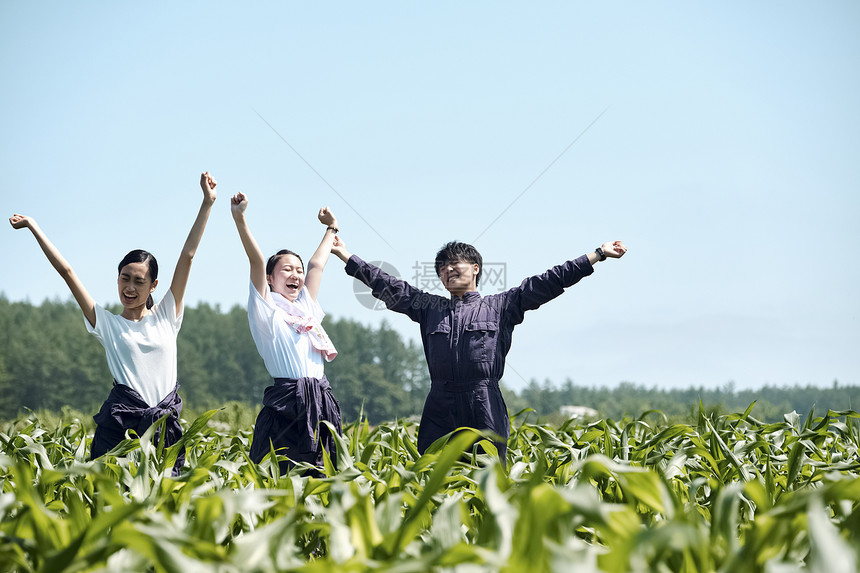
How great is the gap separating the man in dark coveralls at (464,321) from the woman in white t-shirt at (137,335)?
798 mm

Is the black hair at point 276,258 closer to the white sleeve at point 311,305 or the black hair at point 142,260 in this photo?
the white sleeve at point 311,305

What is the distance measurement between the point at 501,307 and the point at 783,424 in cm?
149

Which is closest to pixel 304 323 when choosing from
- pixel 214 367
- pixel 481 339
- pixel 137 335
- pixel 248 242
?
pixel 248 242

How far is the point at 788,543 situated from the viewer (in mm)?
1401

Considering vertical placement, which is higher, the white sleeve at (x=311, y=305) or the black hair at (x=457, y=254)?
the black hair at (x=457, y=254)

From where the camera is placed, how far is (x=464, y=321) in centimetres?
354

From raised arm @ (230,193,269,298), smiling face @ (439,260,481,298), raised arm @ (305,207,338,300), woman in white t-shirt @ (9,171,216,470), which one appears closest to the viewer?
woman in white t-shirt @ (9,171,216,470)

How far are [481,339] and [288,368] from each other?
0.88 m

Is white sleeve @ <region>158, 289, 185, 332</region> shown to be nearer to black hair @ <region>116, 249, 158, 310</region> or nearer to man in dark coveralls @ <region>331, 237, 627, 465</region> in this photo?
black hair @ <region>116, 249, 158, 310</region>

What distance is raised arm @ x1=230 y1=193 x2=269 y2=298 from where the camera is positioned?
330 cm

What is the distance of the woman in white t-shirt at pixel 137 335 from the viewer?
3.19 m

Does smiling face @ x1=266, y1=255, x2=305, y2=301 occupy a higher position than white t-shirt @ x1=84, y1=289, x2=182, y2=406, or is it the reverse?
smiling face @ x1=266, y1=255, x2=305, y2=301

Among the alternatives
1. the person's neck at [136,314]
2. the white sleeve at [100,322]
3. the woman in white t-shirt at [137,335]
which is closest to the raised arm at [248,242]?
the woman in white t-shirt at [137,335]

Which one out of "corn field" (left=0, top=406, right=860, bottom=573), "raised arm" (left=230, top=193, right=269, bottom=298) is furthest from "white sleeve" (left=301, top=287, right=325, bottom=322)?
"corn field" (left=0, top=406, right=860, bottom=573)
